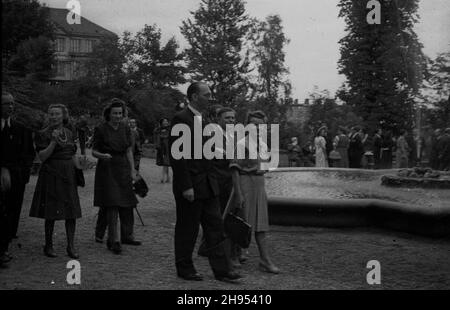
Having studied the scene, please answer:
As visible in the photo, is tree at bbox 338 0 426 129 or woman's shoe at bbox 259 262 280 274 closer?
woman's shoe at bbox 259 262 280 274

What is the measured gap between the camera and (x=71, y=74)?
60.3 m

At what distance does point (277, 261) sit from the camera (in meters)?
7.10

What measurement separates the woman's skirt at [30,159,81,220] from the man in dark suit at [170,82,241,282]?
1668mm

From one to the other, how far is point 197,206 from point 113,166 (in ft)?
6.76

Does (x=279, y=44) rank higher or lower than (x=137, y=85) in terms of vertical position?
higher

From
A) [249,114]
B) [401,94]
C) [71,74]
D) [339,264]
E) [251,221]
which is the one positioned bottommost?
[339,264]

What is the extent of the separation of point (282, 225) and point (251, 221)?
2688 millimetres

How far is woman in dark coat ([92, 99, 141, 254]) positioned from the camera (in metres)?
7.74

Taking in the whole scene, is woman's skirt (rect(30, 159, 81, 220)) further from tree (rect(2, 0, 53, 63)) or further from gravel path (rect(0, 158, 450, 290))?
tree (rect(2, 0, 53, 63))

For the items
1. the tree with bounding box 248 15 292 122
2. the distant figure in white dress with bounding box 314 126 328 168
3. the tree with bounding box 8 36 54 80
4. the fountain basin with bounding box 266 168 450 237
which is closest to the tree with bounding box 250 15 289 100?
the tree with bounding box 248 15 292 122

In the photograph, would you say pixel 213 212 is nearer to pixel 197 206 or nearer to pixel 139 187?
pixel 197 206

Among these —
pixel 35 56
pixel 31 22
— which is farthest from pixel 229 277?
pixel 31 22
